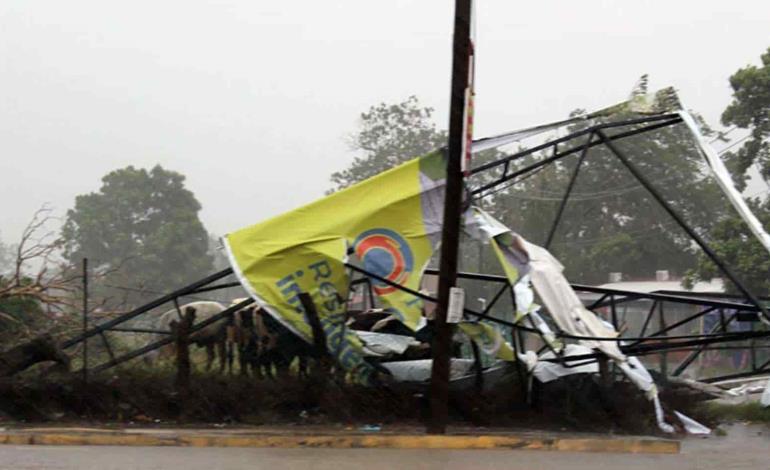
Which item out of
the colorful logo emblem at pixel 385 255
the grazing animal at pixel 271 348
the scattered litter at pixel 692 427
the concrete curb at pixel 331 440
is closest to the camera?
the concrete curb at pixel 331 440

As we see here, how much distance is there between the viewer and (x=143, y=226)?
56688 millimetres

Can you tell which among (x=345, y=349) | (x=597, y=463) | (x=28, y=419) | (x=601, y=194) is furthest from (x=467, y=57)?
(x=601, y=194)

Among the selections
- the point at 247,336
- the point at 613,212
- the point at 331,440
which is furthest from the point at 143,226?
the point at 331,440

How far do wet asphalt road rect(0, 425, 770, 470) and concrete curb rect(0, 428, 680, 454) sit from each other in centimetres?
18

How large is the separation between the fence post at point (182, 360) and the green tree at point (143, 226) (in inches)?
1593

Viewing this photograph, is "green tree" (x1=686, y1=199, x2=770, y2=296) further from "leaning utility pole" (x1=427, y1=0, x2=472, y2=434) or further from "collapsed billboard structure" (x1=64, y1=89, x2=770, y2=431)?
"leaning utility pole" (x1=427, y1=0, x2=472, y2=434)

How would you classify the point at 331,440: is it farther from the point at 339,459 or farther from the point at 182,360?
the point at 182,360

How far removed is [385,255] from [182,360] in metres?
2.82

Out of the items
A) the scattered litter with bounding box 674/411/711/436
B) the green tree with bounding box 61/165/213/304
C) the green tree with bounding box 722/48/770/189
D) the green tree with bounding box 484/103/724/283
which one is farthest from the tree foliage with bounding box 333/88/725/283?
the scattered litter with bounding box 674/411/711/436

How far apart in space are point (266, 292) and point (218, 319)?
0.96 m

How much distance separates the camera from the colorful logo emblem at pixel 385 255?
11.8m

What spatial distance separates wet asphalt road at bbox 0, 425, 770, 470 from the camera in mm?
9281

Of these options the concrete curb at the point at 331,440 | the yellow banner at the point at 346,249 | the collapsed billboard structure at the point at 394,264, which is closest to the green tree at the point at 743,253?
the collapsed billboard structure at the point at 394,264

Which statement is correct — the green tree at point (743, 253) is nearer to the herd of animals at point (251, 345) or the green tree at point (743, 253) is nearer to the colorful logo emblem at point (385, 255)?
the colorful logo emblem at point (385, 255)
